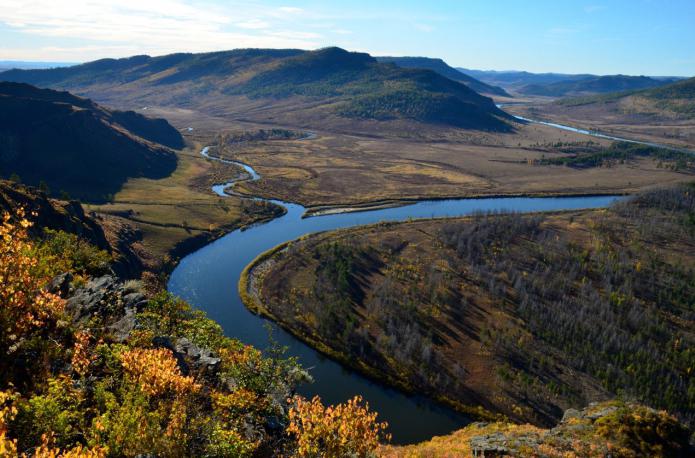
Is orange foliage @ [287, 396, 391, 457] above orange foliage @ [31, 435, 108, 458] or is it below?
below

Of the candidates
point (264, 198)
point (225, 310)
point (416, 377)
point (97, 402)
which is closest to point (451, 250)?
point (416, 377)

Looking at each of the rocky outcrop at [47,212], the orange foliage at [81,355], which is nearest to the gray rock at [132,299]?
the orange foliage at [81,355]

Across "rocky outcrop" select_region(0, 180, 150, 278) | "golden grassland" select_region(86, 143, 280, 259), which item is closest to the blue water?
"golden grassland" select_region(86, 143, 280, 259)

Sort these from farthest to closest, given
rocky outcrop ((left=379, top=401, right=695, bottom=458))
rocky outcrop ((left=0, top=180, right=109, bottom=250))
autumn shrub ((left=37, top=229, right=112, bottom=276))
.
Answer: rocky outcrop ((left=0, top=180, right=109, bottom=250)) < autumn shrub ((left=37, top=229, right=112, bottom=276)) < rocky outcrop ((left=379, top=401, right=695, bottom=458))

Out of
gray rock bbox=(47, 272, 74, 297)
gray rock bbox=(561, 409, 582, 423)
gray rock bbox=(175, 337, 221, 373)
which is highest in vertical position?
gray rock bbox=(47, 272, 74, 297)

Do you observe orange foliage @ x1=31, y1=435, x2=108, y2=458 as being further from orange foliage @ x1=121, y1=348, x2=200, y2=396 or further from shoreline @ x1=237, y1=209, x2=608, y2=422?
shoreline @ x1=237, y1=209, x2=608, y2=422

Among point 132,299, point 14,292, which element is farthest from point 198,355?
point 14,292

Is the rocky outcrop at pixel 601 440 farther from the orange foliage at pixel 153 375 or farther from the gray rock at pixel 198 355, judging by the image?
the gray rock at pixel 198 355
